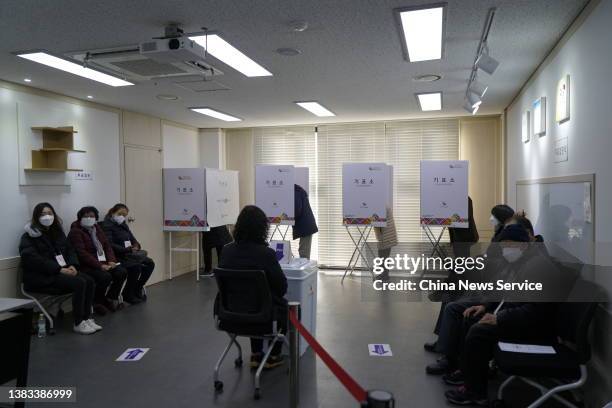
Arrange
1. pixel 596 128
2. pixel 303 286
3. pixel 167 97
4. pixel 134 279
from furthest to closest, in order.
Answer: pixel 134 279 → pixel 167 97 → pixel 303 286 → pixel 596 128

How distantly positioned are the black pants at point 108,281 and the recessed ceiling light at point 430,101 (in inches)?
169

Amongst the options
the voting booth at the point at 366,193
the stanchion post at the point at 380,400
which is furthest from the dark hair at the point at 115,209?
the stanchion post at the point at 380,400

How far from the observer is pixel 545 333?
300cm

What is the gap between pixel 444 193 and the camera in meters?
6.43

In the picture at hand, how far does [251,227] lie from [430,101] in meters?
3.86

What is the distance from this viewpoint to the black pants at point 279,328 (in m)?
3.28

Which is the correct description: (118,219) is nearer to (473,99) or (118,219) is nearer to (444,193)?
(444,193)

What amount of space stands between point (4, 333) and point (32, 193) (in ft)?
8.75

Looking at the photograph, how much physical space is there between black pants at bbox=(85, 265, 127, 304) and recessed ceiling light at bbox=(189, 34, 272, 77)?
2871 millimetres

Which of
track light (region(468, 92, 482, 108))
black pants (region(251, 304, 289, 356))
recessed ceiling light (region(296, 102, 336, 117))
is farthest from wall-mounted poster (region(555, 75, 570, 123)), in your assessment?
recessed ceiling light (region(296, 102, 336, 117))

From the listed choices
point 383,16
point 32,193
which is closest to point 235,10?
point 383,16

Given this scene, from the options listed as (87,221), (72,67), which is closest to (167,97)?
(72,67)

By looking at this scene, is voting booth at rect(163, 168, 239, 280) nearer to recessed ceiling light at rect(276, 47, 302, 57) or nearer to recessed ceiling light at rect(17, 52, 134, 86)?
recessed ceiling light at rect(17, 52, 134, 86)

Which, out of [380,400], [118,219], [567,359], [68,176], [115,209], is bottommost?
[567,359]
